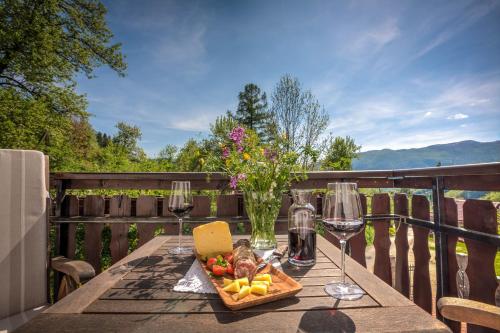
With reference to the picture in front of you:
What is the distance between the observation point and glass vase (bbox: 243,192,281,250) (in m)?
1.17

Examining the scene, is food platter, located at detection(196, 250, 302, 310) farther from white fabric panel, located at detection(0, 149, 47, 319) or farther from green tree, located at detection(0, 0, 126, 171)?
green tree, located at detection(0, 0, 126, 171)

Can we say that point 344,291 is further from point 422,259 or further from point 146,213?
point 146,213

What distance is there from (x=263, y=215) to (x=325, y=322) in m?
0.64

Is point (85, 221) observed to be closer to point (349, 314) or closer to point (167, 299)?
point (167, 299)

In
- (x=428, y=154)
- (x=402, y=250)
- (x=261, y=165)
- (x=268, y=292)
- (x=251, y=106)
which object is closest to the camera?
(x=268, y=292)

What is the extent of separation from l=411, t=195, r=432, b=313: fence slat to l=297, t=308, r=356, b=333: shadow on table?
1341 mm

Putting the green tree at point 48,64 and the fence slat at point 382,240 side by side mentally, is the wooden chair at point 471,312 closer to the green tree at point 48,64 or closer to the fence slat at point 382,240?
the fence slat at point 382,240

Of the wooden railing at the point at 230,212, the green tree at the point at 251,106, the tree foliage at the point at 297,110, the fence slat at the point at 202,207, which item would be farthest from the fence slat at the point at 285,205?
the green tree at the point at 251,106

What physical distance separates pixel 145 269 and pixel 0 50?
11.6 meters

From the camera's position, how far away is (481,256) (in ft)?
4.10

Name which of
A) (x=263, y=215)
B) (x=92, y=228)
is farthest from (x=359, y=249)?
(x=92, y=228)

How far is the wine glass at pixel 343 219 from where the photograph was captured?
727 millimetres

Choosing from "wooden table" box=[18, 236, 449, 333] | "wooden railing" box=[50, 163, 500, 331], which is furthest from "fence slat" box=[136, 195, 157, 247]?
"wooden table" box=[18, 236, 449, 333]

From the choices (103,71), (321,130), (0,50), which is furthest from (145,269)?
(321,130)
